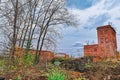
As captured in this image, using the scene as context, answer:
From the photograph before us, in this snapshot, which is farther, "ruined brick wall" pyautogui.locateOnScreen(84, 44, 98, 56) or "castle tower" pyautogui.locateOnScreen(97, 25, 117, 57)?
"ruined brick wall" pyautogui.locateOnScreen(84, 44, 98, 56)

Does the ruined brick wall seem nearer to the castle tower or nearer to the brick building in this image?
the brick building

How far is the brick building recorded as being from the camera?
2120 cm

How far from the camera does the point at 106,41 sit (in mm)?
21281

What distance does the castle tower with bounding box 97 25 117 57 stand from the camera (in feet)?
69.6

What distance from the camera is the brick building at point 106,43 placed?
21.2 metres

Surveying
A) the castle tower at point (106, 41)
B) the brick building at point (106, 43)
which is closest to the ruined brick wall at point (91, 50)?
the brick building at point (106, 43)

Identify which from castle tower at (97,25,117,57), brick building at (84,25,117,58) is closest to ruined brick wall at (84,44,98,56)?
brick building at (84,25,117,58)

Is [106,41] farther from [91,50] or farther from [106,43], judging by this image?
[91,50]

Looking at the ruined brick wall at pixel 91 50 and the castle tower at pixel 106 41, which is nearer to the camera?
the castle tower at pixel 106 41

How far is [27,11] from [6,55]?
8.77 meters

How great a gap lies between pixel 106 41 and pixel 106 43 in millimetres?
179

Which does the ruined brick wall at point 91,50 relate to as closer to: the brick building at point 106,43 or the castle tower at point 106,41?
the brick building at point 106,43

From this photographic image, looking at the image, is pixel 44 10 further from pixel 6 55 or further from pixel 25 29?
pixel 6 55

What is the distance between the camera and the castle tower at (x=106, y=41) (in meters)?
21.2
